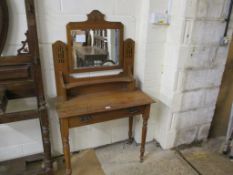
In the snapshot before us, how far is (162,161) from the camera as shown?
1.90m

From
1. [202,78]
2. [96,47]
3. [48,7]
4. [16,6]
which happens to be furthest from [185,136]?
[16,6]

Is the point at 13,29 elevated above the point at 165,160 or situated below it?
above

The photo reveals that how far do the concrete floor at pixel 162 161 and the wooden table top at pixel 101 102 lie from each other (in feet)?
2.16

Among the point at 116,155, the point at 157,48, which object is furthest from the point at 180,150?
the point at 157,48

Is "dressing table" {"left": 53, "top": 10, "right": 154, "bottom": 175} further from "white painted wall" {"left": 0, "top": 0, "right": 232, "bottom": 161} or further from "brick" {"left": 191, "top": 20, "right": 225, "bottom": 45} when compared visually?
"brick" {"left": 191, "top": 20, "right": 225, "bottom": 45}

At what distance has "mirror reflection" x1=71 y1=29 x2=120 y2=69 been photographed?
1.57 meters

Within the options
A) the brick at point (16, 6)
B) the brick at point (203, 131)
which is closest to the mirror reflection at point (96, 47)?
the brick at point (16, 6)

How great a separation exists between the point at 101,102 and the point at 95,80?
28cm

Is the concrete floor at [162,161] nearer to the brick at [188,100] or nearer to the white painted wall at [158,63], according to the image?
the white painted wall at [158,63]

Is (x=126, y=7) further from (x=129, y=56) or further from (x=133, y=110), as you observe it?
(x=133, y=110)

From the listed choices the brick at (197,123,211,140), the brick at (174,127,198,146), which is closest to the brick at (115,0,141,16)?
the brick at (174,127,198,146)

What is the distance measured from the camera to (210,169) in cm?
181

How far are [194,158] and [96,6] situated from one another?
1660 mm

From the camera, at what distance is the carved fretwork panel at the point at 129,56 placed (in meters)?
1.74
